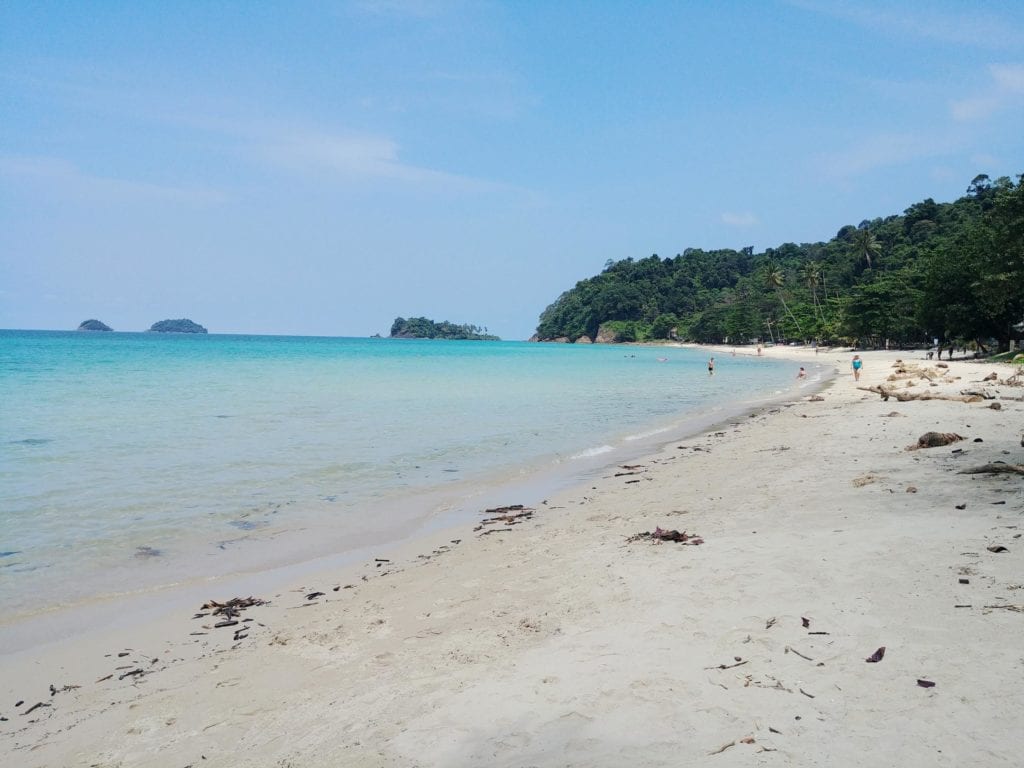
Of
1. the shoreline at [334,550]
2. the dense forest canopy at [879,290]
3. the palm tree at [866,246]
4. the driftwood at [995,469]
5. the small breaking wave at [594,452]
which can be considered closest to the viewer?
the shoreline at [334,550]

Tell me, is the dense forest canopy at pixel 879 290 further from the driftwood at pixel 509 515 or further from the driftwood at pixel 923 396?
the driftwood at pixel 509 515

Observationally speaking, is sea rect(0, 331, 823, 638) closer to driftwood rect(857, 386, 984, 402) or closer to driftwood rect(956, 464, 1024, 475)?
driftwood rect(857, 386, 984, 402)

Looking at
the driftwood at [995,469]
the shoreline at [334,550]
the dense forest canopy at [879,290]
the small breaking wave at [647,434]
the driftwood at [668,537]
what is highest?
the dense forest canopy at [879,290]

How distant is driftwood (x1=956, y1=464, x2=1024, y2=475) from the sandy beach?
199 millimetres

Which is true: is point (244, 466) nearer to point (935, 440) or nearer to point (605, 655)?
point (605, 655)

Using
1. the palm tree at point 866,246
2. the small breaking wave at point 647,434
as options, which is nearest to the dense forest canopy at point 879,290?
the palm tree at point 866,246

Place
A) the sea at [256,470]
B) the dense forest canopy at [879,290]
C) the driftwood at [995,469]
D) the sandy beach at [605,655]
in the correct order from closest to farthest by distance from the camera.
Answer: the sandy beach at [605,655] → the driftwood at [995,469] → the sea at [256,470] → the dense forest canopy at [879,290]

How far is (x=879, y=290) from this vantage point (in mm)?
66625

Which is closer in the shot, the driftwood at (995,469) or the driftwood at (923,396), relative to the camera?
the driftwood at (995,469)

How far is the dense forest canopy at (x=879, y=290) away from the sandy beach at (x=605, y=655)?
3306cm

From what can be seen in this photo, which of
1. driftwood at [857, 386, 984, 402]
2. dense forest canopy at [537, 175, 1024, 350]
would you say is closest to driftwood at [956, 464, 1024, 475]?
driftwood at [857, 386, 984, 402]

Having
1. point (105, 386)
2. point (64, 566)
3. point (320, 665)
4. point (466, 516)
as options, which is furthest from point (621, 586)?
point (105, 386)

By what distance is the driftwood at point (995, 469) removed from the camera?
8.23 metres

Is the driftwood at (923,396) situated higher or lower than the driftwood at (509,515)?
higher
